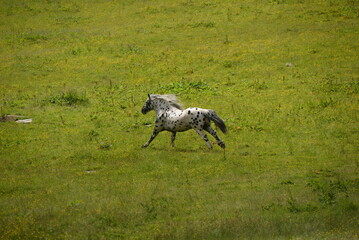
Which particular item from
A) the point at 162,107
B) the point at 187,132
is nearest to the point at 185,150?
the point at 162,107

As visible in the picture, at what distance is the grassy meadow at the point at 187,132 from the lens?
13375 millimetres

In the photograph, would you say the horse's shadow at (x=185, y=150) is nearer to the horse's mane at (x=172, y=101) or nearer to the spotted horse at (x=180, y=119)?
the spotted horse at (x=180, y=119)

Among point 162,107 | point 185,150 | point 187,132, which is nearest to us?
point 185,150

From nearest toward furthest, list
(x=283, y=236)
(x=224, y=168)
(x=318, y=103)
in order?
(x=283, y=236)
(x=224, y=168)
(x=318, y=103)

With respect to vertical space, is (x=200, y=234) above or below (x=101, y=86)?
above

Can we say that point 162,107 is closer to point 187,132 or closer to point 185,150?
point 185,150

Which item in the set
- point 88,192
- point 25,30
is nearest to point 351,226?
point 88,192

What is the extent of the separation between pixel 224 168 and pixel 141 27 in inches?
1089

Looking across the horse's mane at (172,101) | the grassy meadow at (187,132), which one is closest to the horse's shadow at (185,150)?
the grassy meadow at (187,132)

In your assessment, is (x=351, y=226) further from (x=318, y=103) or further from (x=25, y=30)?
(x=25, y=30)

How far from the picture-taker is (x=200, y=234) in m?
12.2

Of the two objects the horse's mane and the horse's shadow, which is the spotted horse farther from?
the horse's shadow

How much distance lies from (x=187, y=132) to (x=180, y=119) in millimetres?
2748

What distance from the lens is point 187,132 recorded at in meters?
23.3
